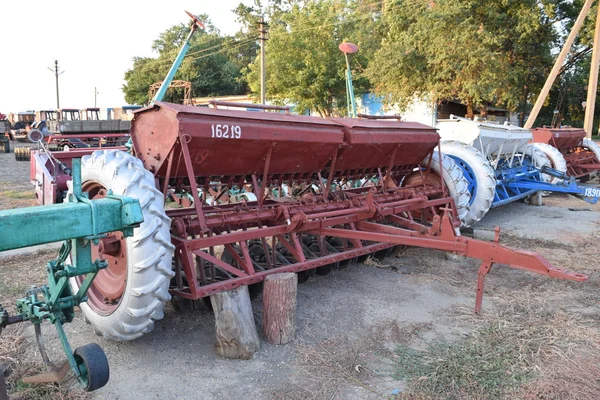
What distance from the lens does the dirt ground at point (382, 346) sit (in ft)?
10.5

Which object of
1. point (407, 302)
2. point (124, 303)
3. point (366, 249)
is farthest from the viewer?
point (366, 249)

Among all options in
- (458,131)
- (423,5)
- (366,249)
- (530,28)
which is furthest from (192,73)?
(366,249)

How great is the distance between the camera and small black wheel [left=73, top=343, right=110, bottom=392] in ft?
7.02

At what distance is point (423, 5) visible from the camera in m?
18.4

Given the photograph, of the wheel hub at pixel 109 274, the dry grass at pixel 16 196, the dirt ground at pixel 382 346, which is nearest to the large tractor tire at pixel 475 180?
the dirt ground at pixel 382 346

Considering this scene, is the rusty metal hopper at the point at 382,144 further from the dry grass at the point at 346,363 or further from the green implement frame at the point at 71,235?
the green implement frame at the point at 71,235

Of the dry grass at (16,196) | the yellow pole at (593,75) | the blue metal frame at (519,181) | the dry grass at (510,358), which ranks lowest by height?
the dry grass at (510,358)

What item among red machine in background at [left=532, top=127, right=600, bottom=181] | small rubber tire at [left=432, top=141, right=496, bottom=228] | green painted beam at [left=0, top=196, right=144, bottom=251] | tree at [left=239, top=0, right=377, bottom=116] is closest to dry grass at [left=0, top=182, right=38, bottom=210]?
small rubber tire at [left=432, top=141, right=496, bottom=228]

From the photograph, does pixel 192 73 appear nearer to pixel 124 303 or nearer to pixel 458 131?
pixel 458 131

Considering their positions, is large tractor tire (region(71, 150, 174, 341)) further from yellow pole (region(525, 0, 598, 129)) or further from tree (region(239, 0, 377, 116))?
tree (region(239, 0, 377, 116))

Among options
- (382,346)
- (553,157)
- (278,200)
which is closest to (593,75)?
(553,157)

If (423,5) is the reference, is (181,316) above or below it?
below

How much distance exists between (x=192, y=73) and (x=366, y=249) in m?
34.2

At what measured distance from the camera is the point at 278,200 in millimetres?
5402
